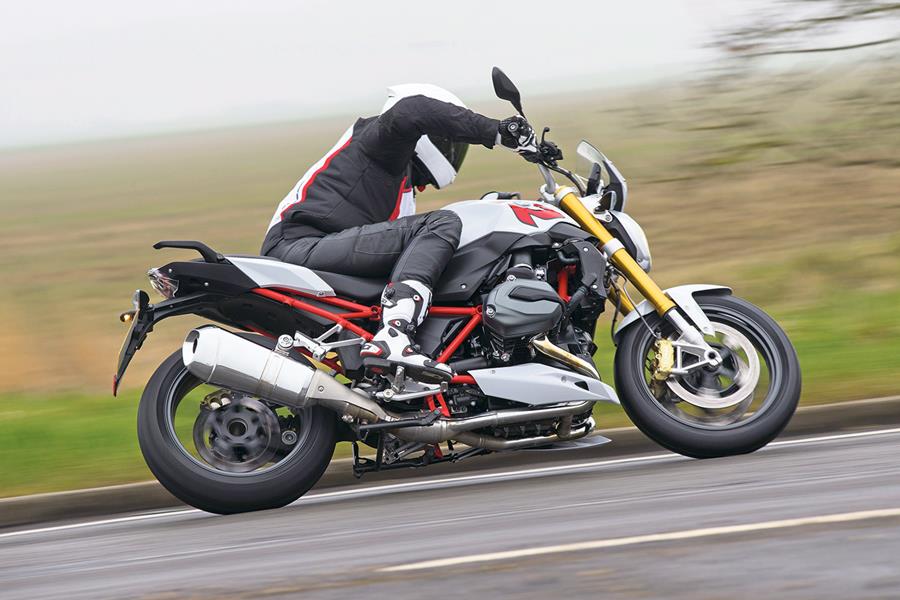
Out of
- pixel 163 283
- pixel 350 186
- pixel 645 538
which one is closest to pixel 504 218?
pixel 350 186

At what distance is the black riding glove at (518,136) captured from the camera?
586cm

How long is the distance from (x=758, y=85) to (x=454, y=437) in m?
6.67

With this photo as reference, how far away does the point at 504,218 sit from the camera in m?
6.07

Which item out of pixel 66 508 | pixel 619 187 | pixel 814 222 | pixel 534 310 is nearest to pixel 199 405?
pixel 66 508

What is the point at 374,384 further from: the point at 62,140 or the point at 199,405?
the point at 62,140

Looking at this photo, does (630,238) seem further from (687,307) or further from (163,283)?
(163,283)

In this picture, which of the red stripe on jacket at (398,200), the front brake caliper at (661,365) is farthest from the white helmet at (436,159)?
the front brake caliper at (661,365)

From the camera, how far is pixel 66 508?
260 inches

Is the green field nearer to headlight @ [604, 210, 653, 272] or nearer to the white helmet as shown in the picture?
headlight @ [604, 210, 653, 272]

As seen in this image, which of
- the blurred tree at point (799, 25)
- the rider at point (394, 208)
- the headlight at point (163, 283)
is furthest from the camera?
the blurred tree at point (799, 25)

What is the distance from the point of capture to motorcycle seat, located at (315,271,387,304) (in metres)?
6.01

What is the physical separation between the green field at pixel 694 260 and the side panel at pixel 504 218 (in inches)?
67.4

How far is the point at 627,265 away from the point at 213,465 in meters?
2.11

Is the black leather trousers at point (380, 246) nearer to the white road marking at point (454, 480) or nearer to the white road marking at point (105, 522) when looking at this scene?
the white road marking at point (454, 480)
